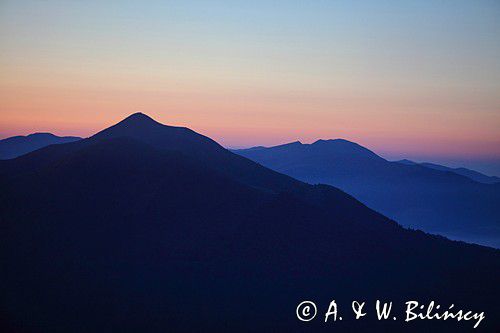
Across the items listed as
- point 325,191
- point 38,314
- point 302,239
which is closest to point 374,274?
point 302,239

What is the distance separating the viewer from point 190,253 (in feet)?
297

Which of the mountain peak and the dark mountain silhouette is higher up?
the mountain peak

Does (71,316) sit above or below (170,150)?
below

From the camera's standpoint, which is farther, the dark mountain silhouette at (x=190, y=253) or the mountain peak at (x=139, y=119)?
the mountain peak at (x=139, y=119)

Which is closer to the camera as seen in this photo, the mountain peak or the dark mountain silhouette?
the dark mountain silhouette

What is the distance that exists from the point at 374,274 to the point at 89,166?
181 ft

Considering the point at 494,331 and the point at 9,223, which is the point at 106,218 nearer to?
the point at 9,223

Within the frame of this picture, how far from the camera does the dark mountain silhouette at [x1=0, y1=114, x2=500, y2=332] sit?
79438mm

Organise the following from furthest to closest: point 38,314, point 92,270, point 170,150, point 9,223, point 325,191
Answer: point 325,191 < point 170,150 < point 9,223 < point 92,270 < point 38,314

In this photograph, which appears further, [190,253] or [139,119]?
[139,119]

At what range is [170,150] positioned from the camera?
10969 centimetres

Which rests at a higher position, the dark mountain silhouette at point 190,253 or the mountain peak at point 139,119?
the mountain peak at point 139,119

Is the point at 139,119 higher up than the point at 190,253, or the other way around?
the point at 139,119

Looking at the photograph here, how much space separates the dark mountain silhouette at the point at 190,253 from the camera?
79438 mm
